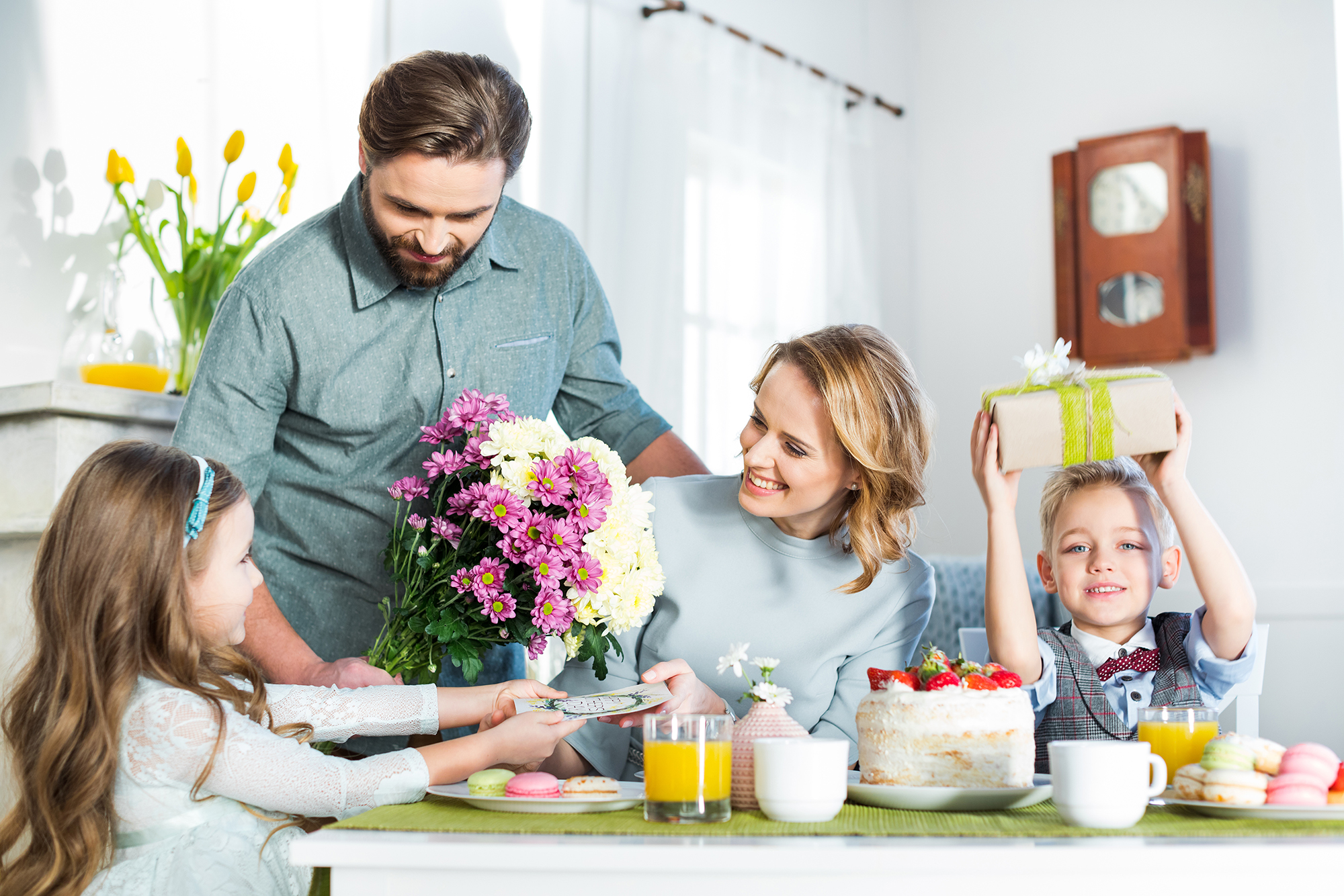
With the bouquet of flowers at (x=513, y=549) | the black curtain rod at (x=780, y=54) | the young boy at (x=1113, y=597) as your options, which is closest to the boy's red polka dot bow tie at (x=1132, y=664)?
the young boy at (x=1113, y=597)

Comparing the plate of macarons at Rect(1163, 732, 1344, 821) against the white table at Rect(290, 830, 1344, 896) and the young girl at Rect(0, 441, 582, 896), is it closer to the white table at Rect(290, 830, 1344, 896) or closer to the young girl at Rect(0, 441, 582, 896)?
the white table at Rect(290, 830, 1344, 896)

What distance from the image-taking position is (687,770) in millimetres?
940

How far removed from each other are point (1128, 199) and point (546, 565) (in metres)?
3.33

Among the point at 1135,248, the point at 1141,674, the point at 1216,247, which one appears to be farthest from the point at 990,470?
the point at 1216,247

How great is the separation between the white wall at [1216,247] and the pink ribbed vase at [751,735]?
3.12m

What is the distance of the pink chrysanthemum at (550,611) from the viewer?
123cm

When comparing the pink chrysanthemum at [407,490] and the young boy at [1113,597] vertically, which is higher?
the pink chrysanthemum at [407,490]

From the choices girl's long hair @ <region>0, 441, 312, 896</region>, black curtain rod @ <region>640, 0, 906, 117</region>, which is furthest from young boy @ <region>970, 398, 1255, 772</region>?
black curtain rod @ <region>640, 0, 906, 117</region>

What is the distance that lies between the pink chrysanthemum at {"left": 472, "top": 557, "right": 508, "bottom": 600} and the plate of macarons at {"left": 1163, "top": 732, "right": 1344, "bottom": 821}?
0.69 metres

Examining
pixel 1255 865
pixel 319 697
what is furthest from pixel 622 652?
pixel 1255 865

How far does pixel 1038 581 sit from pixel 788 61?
1940mm

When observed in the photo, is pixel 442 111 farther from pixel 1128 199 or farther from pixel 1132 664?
pixel 1128 199

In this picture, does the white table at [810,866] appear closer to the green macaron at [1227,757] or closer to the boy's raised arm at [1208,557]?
the green macaron at [1227,757]

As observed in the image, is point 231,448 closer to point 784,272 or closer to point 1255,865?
point 1255,865
